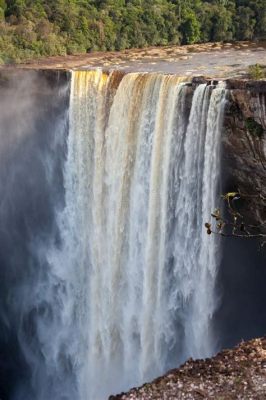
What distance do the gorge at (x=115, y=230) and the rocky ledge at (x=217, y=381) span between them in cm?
536

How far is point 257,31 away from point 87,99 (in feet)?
36.1

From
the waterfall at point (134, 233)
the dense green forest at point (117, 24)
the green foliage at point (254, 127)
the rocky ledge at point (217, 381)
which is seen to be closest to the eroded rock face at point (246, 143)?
the green foliage at point (254, 127)

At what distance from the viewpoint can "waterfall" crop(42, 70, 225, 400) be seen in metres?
13.8

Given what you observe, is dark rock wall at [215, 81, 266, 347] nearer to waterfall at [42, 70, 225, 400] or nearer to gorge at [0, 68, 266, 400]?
gorge at [0, 68, 266, 400]

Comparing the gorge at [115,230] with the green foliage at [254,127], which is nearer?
the green foliage at [254,127]

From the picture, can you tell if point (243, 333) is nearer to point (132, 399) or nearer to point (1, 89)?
point (132, 399)

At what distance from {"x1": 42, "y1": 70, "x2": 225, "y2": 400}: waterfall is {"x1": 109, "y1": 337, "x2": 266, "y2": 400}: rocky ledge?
535 centimetres

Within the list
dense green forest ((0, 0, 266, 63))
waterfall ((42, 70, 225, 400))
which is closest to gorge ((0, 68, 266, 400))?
waterfall ((42, 70, 225, 400))

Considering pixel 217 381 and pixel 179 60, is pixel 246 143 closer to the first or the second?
pixel 217 381

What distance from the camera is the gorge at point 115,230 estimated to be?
1376 cm

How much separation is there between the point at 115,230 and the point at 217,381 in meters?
7.87

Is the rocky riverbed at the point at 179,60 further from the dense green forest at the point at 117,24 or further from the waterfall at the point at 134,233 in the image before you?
the waterfall at the point at 134,233

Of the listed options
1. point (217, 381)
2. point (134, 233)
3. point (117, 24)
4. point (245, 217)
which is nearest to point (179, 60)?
point (117, 24)

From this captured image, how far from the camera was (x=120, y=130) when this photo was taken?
1519 centimetres
